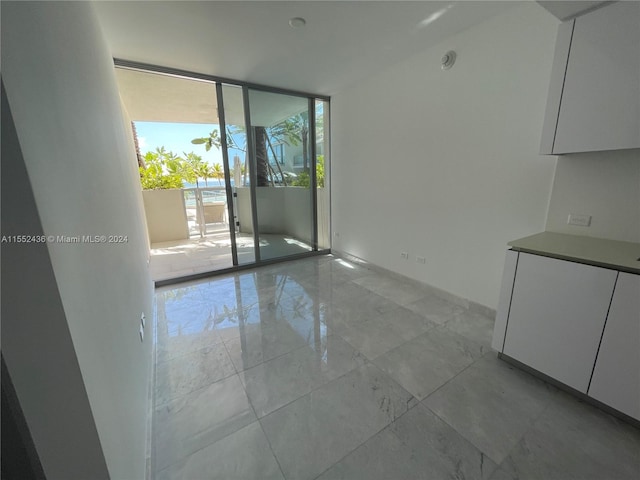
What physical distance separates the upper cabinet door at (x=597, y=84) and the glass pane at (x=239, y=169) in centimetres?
323

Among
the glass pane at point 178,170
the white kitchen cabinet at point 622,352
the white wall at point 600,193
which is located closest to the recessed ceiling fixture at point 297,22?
the glass pane at point 178,170

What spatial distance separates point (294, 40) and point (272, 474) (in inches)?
124

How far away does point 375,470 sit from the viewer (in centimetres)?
123

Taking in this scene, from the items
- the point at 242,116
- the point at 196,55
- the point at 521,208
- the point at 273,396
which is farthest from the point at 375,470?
the point at 242,116

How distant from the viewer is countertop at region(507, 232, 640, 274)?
4.52 ft

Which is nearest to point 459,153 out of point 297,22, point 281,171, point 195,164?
point 297,22

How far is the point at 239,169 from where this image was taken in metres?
3.71

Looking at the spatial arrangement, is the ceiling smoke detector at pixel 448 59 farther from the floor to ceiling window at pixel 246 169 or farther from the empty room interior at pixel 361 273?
the floor to ceiling window at pixel 246 169

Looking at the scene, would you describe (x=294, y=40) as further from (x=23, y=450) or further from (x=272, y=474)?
(x=272, y=474)

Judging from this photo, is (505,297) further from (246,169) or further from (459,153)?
(246,169)

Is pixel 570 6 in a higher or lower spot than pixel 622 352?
higher

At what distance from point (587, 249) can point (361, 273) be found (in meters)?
2.39

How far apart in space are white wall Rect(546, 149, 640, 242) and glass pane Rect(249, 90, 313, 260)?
123 inches

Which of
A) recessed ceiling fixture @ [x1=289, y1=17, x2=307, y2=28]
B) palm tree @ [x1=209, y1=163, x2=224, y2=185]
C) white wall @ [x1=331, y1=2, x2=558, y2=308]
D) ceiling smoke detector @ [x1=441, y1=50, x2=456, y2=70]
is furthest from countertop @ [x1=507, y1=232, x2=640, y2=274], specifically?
palm tree @ [x1=209, y1=163, x2=224, y2=185]
